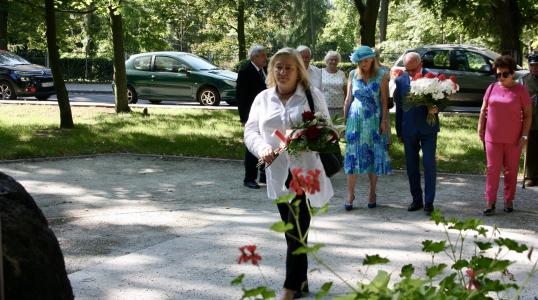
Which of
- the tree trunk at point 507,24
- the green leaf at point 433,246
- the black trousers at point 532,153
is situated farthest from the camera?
the tree trunk at point 507,24

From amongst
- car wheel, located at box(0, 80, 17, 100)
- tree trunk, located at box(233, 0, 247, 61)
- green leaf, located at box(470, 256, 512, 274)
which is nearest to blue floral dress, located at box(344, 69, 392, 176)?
green leaf, located at box(470, 256, 512, 274)

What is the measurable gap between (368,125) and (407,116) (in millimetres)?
454

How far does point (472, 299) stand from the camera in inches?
110

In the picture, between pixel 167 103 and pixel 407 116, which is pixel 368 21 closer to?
pixel 407 116

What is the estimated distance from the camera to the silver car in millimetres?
19266

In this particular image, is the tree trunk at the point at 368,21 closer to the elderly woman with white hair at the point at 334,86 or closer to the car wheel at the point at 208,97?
the elderly woman with white hair at the point at 334,86

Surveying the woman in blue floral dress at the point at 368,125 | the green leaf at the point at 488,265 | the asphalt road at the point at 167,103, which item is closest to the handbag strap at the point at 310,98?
the green leaf at the point at 488,265

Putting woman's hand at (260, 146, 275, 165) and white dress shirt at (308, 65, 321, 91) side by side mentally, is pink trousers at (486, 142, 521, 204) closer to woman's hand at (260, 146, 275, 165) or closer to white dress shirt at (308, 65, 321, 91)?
white dress shirt at (308, 65, 321, 91)

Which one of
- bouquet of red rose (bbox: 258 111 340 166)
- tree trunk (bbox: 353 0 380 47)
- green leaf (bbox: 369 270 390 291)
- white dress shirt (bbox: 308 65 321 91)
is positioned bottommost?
green leaf (bbox: 369 270 390 291)

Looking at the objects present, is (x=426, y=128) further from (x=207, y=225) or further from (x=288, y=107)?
(x=288, y=107)

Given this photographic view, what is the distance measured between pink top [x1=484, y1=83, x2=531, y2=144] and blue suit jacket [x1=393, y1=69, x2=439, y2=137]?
0.65 meters

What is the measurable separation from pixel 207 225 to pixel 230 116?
396 inches

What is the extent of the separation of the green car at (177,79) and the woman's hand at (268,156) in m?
17.0

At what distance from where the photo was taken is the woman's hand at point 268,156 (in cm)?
512
